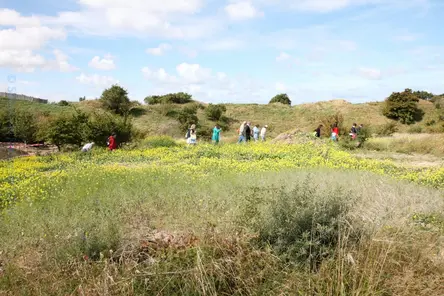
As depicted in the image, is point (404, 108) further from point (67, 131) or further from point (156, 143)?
point (67, 131)

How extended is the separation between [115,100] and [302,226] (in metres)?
45.1

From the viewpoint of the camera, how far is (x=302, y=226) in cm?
479

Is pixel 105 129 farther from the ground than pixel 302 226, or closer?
farther from the ground

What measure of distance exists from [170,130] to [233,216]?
3800 cm

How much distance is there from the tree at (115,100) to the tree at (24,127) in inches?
714

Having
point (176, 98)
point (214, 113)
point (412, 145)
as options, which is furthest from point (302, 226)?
point (176, 98)

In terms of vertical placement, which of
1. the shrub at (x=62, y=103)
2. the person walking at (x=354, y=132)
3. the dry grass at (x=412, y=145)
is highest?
the shrub at (x=62, y=103)

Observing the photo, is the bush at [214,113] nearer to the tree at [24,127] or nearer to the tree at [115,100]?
the tree at [115,100]

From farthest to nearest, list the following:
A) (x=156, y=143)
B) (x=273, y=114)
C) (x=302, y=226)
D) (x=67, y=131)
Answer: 1. (x=273, y=114)
2. (x=67, y=131)
3. (x=156, y=143)
4. (x=302, y=226)

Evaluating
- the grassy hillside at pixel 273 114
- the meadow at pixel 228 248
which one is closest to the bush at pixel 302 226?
the meadow at pixel 228 248

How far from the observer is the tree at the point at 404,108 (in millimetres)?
48500

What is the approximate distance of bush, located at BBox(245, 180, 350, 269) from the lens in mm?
4535

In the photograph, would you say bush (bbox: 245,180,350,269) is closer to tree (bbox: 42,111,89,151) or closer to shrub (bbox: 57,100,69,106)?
tree (bbox: 42,111,89,151)

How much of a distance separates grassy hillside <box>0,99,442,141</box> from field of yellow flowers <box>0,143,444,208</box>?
990 inches
